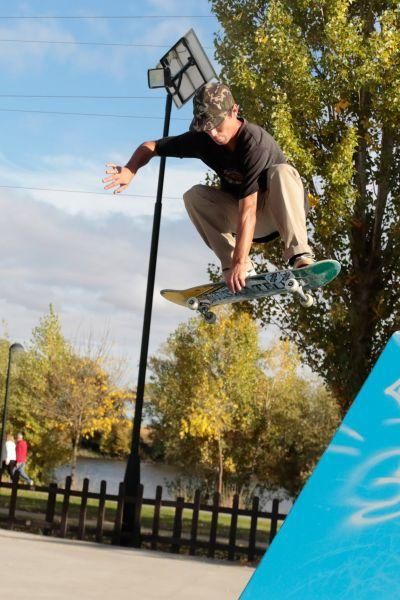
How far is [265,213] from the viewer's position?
559 centimetres

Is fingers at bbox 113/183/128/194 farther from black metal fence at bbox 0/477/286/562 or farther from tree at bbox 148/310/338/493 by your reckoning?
tree at bbox 148/310/338/493

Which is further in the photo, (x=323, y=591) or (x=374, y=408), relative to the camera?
(x=374, y=408)

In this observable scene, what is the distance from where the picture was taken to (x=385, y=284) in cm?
1638

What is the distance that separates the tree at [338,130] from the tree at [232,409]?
1370 centimetres

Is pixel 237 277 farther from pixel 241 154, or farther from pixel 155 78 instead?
pixel 155 78

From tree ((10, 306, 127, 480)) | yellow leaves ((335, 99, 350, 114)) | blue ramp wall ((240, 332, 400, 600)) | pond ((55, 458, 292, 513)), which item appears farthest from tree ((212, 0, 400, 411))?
pond ((55, 458, 292, 513))

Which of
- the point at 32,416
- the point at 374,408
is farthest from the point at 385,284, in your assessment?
the point at 32,416

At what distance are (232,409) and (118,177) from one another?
28.5 meters

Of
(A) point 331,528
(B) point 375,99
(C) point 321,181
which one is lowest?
(A) point 331,528

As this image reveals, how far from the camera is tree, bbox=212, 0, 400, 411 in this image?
14.8 m

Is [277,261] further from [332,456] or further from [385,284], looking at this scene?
[332,456]

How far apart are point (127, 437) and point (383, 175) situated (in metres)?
34.8

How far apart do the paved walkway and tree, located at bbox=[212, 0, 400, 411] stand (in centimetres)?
530

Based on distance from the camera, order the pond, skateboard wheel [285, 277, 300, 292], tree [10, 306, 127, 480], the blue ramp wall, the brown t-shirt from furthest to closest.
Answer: the pond, tree [10, 306, 127, 480], skateboard wheel [285, 277, 300, 292], the brown t-shirt, the blue ramp wall
